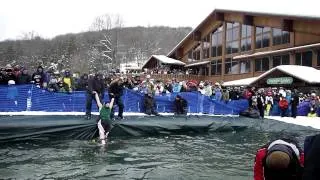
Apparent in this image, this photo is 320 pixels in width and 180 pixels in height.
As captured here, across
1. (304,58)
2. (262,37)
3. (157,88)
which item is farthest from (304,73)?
(157,88)

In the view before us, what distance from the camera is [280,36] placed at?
35750 millimetres

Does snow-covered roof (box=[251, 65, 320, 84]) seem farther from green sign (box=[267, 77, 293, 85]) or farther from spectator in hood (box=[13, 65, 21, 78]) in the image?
spectator in hood (box=[13, 65, 21, 78])

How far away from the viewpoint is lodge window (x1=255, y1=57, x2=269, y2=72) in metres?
37.4

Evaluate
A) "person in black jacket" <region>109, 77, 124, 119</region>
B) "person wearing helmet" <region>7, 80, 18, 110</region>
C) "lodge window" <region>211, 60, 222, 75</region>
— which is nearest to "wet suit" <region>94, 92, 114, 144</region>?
"person in black jacket" <region>109, 77, 124, 119</region>

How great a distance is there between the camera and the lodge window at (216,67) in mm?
44509

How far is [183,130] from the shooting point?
56.3 feet

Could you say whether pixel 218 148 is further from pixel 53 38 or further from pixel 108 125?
pixel 53 38

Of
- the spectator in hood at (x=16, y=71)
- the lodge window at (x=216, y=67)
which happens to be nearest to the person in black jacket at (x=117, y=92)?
the spectator in hood at (x=16, y=71)

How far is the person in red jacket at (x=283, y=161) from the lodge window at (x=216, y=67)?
1640 inches

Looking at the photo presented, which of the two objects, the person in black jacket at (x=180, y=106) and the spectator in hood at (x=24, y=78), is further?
the person in black jacket at (x=180, y=106)

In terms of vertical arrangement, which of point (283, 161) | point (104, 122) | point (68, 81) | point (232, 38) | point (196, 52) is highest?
point (232, 38)

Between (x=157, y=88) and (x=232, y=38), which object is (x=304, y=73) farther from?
(x=232, y=38)

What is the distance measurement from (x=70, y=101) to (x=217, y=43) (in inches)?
1182

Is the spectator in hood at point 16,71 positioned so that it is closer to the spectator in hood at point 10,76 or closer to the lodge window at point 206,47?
the spectator in hood at point 10,76
